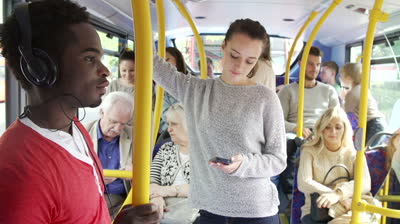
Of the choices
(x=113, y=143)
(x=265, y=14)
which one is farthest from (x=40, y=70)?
(x=265, y=14)

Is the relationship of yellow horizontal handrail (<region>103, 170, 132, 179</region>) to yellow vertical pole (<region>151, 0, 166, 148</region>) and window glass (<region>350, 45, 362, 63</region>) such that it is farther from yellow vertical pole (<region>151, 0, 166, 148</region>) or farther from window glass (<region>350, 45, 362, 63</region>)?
window glass (<region>350, 45, 362, 63</region>)

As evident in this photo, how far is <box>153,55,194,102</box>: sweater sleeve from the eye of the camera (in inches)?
57.3

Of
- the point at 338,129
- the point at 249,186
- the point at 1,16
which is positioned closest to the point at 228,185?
the point at 249,186

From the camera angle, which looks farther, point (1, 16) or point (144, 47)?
point (1, 16)

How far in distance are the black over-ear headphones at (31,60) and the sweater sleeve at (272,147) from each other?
777 millimetres

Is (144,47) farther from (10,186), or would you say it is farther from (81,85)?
(10,186)

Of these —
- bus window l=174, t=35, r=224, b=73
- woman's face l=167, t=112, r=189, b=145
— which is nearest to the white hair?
woman's face l=167, t=112, r=189, b=145

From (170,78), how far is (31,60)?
720mm

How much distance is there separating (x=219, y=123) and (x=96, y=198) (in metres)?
0.63

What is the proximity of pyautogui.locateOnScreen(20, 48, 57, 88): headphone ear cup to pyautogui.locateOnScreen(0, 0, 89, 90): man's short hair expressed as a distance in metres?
0.02

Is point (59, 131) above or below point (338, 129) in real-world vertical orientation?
above

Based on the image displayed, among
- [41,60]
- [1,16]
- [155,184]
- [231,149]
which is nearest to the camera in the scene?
[41,60]

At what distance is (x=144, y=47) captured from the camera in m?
0.75

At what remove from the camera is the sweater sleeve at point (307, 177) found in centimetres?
Answer: 267
